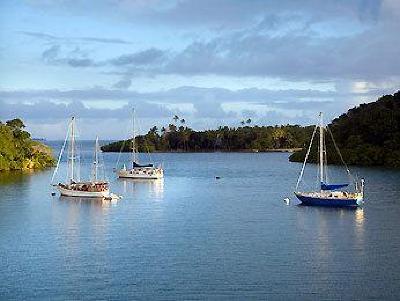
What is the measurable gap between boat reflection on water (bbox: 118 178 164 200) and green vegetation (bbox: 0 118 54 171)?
87.2 feet

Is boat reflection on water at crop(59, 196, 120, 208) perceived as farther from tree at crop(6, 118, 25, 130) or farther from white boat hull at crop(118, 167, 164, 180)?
tree at crop(6, 118, 25, 130)

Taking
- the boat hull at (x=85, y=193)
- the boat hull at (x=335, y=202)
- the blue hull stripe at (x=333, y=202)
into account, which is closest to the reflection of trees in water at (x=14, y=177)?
the boat hull at (x=85, y=193)

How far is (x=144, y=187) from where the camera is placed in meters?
88.6

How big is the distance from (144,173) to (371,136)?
62.3 metres

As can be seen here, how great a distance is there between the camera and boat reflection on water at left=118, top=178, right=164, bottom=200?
7838cm

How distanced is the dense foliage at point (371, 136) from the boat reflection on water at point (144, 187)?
5375 cm

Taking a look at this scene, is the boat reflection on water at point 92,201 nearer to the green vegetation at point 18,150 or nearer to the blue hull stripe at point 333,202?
the blue hull stripe at point 333,202

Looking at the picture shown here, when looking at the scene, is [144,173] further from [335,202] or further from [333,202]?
[335,202]

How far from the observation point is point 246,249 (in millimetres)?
40938

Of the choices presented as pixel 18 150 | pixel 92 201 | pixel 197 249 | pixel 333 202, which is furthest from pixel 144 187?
pixel 197 249

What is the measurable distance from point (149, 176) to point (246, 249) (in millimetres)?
61992

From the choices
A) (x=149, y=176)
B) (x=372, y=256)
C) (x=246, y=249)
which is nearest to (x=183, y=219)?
(x=246, y=249)

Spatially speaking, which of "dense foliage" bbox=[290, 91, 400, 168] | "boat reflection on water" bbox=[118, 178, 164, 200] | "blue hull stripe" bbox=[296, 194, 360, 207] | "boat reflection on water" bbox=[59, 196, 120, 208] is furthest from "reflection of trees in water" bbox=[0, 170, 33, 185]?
"dense foliage" bbox=[290, 91, 400, 168]

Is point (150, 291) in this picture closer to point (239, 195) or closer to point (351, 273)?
point (351, 273)
